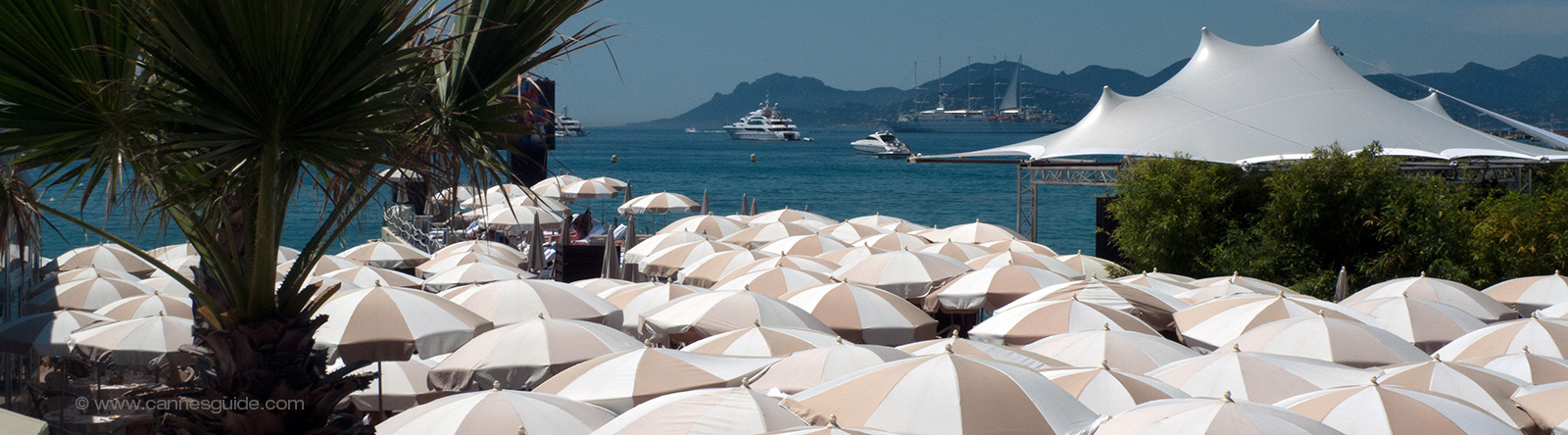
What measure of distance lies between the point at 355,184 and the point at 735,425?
6.51ft

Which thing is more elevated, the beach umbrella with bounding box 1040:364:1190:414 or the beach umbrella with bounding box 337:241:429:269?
the beach umbrella with bounding box 1040:364:1190:414

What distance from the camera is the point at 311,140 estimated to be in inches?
151

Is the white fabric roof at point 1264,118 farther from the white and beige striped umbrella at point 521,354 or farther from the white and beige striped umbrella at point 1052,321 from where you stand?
the white and beige striped umbrella at point 521,354

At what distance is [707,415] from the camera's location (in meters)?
5.12

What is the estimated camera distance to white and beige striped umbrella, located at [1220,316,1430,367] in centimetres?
849

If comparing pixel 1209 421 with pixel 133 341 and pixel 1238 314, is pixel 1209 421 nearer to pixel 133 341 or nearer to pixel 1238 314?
pixel 1238 314

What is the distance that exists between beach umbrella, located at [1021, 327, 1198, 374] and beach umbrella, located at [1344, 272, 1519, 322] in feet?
15.3

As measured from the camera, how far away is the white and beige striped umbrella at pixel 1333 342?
8.49 meters

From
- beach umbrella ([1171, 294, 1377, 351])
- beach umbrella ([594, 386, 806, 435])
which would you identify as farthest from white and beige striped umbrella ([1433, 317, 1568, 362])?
beach umbrella ([594, 386, 806, 435])

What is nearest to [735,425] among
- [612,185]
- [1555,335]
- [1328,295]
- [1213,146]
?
[1555,335]

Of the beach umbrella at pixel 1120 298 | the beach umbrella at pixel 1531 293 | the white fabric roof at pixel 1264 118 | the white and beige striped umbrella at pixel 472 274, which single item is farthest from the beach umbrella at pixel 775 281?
the white fabric roof at pixel 1264 118

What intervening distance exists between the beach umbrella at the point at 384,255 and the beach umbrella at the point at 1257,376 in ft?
42.2

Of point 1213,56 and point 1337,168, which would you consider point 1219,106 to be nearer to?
point 1213,56

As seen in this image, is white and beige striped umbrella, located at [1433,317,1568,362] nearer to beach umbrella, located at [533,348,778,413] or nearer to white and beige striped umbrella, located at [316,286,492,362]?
beach umbrella, located at [533,348,778,413]
